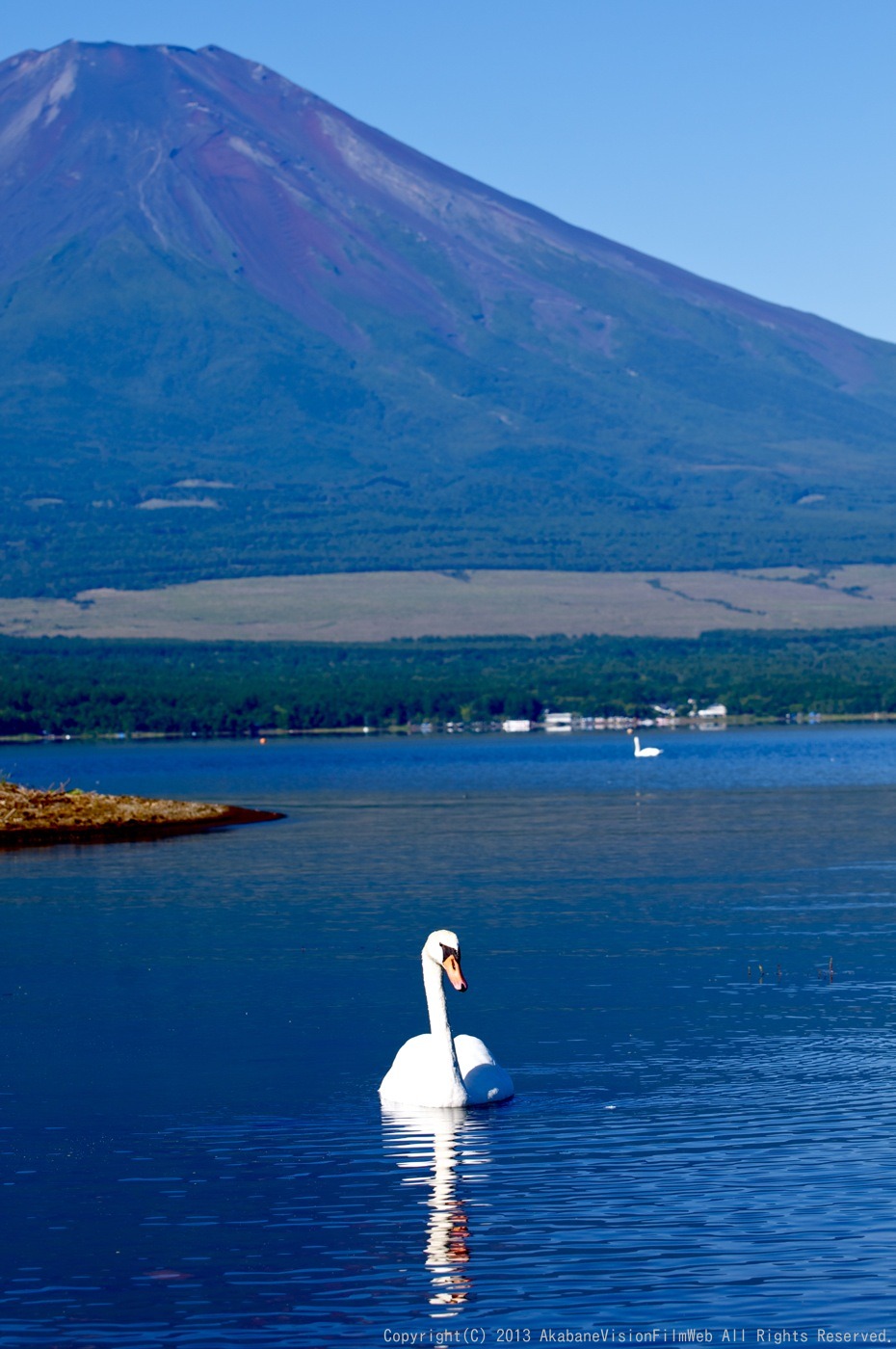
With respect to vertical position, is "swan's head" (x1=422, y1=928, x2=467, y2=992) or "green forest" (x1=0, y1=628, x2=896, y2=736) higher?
"green forest" (x1=0, y1=628, x2=896, y2=736)

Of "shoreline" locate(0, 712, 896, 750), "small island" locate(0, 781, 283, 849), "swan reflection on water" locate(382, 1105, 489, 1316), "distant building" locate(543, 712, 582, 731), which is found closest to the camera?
"swan reflection on water" locate(382, 1105, 489, 1316)

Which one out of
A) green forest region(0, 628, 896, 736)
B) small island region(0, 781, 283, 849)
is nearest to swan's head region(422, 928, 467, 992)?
small island region(0, 781, 283, 849)

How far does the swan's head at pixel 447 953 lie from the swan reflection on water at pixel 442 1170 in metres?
1.27

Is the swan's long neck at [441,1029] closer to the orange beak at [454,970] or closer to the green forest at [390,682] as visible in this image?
the orange beak at [454,970]

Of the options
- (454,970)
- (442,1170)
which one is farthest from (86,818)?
(442,1170)

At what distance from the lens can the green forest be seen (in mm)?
145375

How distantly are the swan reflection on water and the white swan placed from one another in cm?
21

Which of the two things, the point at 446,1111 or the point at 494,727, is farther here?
the point at 494,727

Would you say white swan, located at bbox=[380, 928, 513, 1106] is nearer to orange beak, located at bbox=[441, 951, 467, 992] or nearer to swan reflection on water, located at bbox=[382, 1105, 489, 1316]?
orange beak, located at bbox=[441, 951, 467, 992]

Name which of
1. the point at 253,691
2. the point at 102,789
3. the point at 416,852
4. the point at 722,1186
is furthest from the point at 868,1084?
the point at 253,691

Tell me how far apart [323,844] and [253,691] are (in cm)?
9775

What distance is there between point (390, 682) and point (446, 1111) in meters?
144

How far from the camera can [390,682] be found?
6486 inches

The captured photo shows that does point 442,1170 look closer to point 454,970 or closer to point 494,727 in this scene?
point 454,970
